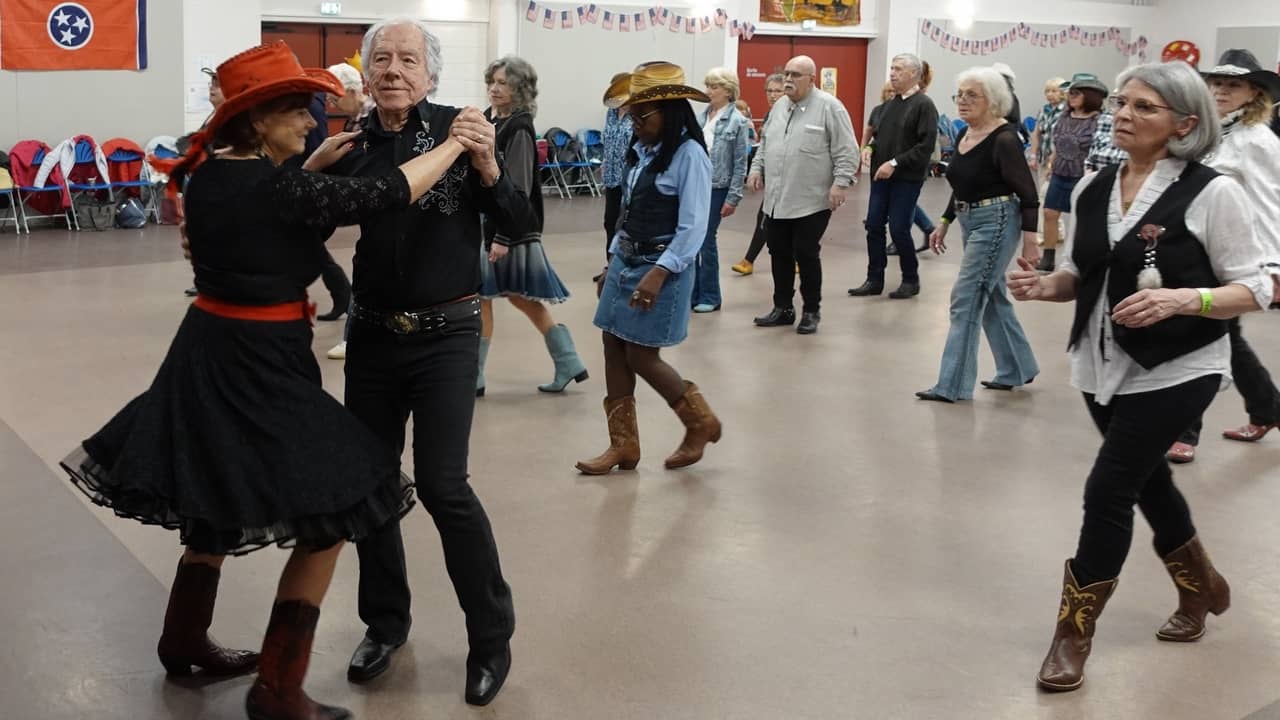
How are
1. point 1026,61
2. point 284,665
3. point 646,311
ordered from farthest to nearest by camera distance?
point 1026,61, point 646,311, point 284,665

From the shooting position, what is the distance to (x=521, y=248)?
5.94 metres

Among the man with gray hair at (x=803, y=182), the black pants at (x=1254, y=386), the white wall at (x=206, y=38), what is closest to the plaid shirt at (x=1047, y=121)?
the man with gray hair at (x=803, y=182)

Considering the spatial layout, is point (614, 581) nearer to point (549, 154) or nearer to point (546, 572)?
point (546, 572)

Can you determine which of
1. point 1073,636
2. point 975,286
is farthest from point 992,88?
point 1073,636

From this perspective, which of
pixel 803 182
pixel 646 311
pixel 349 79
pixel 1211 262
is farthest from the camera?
pixel 803 182

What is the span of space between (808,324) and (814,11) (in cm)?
1261

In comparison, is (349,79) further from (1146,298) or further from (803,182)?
(1146,298)

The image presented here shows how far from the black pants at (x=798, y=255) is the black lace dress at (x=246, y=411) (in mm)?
5211

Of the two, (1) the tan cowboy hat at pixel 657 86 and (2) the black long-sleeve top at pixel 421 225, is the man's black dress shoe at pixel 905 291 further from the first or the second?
(2) the black long-sleeve top at pixel 421 225

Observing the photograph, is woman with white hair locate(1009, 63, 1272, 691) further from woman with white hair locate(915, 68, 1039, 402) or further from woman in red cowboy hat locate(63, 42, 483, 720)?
woman with white hair locate(915, 68, 1039, 402)

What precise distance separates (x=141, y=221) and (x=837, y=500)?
9102 millimetres

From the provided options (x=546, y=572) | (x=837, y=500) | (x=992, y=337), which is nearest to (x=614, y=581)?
(x=546, y=572)

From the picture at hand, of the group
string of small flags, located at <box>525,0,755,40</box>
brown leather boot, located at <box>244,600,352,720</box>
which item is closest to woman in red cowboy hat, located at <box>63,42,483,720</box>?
brown leather boot, located at <box>244,600,352,720</box>

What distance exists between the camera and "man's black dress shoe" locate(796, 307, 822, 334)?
7.90m
